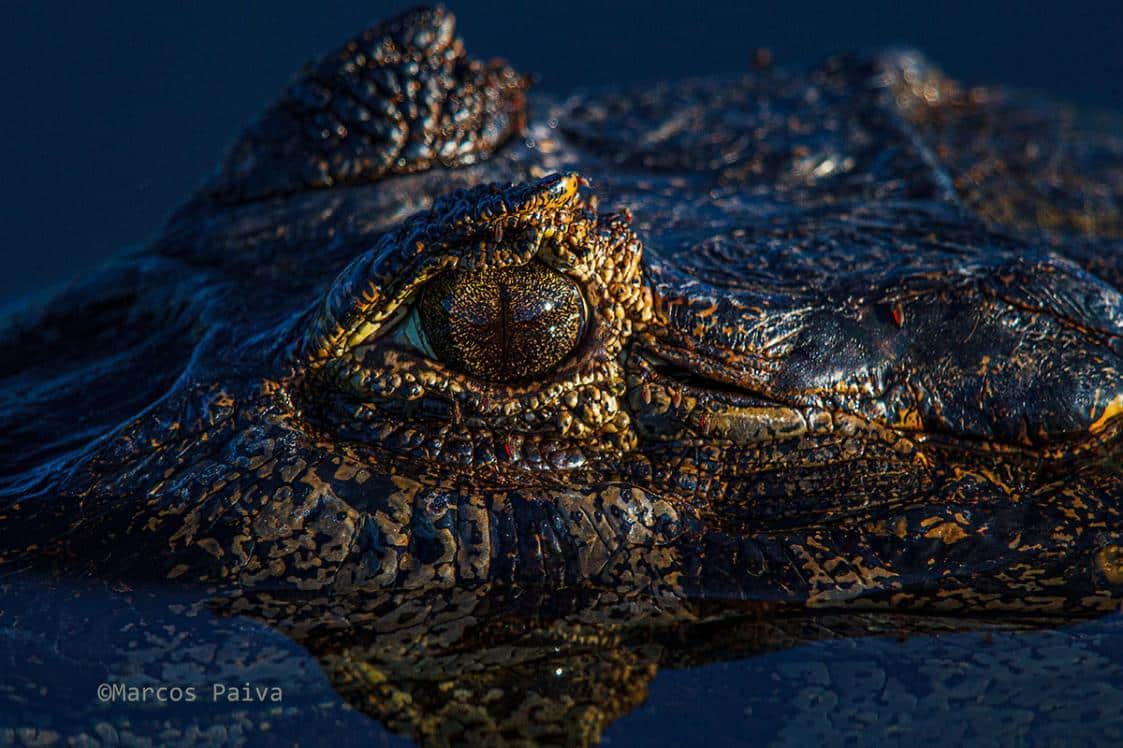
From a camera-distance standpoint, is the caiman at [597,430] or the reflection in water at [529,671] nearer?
the reflection in water at [529,671]

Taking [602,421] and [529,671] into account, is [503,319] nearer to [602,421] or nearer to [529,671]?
[602,421]

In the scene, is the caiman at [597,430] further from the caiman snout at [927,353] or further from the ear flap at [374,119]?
the ear flap at [374,119]

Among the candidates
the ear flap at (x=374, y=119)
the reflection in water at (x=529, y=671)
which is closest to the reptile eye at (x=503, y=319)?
the reflection in water at (x=529, y=671)

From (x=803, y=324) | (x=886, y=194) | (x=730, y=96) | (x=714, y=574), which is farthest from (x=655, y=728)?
(x=730, y=96)

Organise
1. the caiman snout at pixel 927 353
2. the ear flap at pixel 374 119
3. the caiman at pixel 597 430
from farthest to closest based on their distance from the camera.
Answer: the ear flap at pixel 374 119
the caiman snout at pixel 927 353
the caiman at pixel 597 430

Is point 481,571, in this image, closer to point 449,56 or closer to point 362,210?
point 362,210

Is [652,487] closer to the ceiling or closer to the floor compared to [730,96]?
closer to the floor
